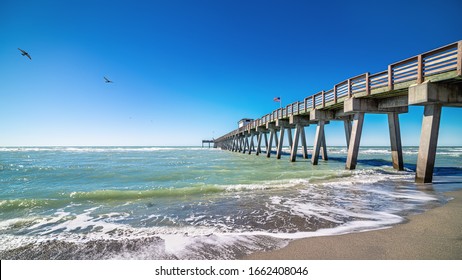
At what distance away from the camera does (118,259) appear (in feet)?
10.5

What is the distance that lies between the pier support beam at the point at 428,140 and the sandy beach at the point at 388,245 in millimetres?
5350

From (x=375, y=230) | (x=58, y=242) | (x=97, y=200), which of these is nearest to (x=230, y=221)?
(x=375, y=230)

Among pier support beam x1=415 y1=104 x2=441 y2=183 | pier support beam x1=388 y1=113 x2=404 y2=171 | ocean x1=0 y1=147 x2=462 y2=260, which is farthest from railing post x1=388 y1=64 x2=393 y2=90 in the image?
ocean x1=0 y1=147 x2=462 y2=260

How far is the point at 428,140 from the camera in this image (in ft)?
27.0

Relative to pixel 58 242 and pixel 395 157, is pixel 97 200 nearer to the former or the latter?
pixel 58 242

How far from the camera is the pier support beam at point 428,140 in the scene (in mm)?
8180

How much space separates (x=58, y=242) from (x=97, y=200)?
12.8 ft

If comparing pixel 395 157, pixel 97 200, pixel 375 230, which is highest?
pixel 395 157

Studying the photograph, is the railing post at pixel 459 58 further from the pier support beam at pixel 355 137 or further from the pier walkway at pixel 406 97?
the pier support beam at pixel 355 137

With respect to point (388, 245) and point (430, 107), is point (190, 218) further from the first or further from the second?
point (430, 107)

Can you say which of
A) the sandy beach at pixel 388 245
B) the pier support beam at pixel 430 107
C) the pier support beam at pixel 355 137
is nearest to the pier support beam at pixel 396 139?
the pier support beam at pixel 355 137

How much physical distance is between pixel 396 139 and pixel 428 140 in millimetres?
5590

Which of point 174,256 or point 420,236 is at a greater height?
point 420,236

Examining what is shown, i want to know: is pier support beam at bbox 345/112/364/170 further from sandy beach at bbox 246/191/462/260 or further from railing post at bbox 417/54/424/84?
sandy beach at bbox 246/191/462/260
